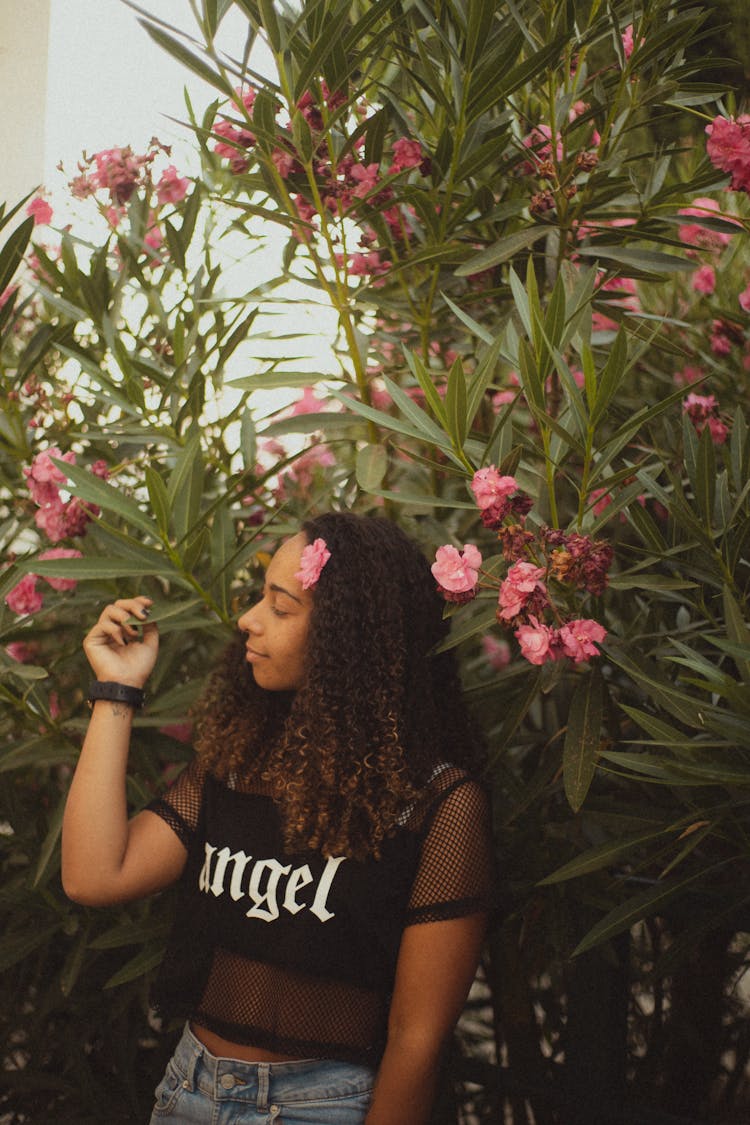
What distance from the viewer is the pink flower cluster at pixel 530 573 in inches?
41.0

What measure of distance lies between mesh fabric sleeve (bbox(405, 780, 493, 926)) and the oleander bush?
11cm

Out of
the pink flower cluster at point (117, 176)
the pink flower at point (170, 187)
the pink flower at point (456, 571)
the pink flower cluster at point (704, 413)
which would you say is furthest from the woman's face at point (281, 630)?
the pink flower at point (170, 187)

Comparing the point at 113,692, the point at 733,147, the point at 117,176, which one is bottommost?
the point at 113,692

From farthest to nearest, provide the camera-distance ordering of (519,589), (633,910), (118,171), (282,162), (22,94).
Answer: (22,94) < (118,171) < (282,162) < (633,910) < (519,589)

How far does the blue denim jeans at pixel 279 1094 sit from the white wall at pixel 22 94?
7.43ft

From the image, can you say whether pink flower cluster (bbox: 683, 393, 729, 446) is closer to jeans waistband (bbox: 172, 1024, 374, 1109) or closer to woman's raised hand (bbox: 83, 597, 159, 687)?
woman's raised hand (bbox: 83, 597, 159, 687)

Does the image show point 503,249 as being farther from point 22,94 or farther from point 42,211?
point 22,94

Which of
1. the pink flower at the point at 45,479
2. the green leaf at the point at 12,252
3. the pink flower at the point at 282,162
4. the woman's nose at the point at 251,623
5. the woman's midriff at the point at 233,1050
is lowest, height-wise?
the woman's midriff at the point at 233,1050

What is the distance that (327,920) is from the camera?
1.13 meters

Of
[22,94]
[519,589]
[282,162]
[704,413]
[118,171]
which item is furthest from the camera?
[22,94]

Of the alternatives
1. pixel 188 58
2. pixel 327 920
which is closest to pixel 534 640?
pixel 327 920

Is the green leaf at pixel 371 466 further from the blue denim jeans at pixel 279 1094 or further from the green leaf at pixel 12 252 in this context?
the blue denim jeans at pixel 279 1094

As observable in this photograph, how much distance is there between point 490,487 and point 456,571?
0.09 m

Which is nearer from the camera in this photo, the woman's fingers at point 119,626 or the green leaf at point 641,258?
the woman's fingers at point 119,626
